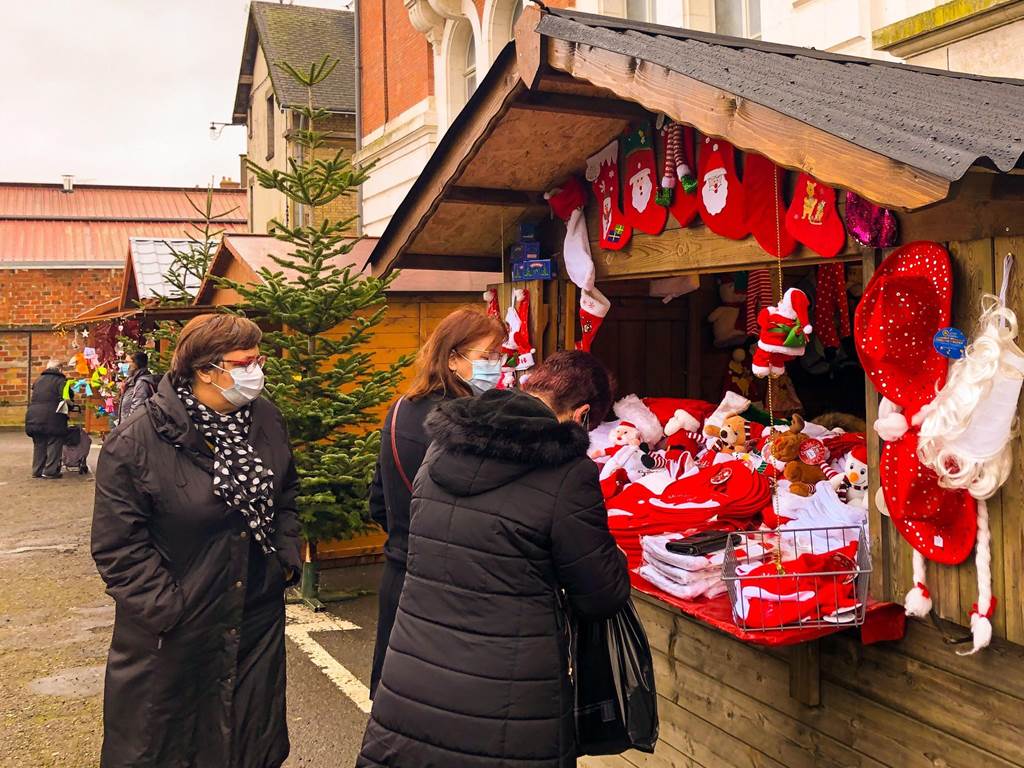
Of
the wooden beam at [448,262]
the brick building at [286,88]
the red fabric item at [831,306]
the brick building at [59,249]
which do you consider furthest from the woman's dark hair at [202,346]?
the brick building at [59,249]

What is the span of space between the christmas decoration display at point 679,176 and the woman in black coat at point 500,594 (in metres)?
1.89

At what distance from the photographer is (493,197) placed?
522 cm

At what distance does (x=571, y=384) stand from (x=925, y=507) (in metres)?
1.11

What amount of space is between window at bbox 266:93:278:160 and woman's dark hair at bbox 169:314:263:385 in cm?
2031

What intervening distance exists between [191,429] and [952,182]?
8.00ft

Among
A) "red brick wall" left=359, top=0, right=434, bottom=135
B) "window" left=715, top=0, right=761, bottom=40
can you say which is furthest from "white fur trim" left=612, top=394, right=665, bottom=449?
"red brick wall" left=359, top=0, right=434, bottom=135

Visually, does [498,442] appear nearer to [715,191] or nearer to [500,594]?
[500,594]

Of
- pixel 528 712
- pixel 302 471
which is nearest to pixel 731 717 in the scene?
pixel 528 712

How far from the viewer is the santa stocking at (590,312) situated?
5.05 metres

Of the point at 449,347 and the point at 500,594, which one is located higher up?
the point at 449,347

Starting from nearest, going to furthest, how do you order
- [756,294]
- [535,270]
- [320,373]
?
[535,270]
[756,294]
[320,373]

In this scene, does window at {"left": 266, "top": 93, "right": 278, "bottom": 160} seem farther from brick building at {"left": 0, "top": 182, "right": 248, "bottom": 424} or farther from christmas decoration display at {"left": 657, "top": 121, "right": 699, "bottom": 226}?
christmas decoration display at {"left": 657, "top": 121, "right": 699, "bottom": 226}

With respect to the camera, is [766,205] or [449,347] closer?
[449,347]

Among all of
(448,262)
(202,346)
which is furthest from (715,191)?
(448,262)
